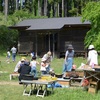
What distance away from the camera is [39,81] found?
34.9 ft

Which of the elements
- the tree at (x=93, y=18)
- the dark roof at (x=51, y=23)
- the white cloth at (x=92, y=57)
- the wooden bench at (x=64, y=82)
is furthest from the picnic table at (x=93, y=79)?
the dark roof at (x=51, y=23)

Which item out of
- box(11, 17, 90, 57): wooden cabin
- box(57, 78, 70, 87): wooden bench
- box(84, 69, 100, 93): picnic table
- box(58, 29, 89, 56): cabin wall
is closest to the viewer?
box(84, 69, 100, 93): picnic table

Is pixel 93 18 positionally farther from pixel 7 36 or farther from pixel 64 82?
pixel 7 36

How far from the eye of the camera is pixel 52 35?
111ft

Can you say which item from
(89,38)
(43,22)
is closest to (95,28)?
(89,38)

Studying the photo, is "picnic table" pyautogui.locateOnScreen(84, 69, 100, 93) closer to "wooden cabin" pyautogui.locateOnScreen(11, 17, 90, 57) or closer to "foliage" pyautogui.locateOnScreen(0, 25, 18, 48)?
"wooden cabin" pyautogui.locateOnScreen(11, 17, 90, 57)

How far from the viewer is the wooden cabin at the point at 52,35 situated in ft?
105

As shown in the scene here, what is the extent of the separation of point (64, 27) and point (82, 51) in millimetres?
3076

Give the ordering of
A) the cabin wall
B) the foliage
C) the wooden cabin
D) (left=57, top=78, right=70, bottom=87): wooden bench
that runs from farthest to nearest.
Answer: the foliage → the cabin wall → the wooden cabin → (left=57, top=78, right=70, bottom=87): wooden bench

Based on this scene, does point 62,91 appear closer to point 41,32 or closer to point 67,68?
point 67,68

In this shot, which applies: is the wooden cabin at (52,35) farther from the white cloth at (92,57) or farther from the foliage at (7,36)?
the white cloth at (92,57)

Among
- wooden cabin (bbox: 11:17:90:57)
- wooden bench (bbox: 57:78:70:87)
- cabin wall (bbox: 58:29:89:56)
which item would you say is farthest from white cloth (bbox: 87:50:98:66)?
cabin wall (bbox: 58:29:89:56)

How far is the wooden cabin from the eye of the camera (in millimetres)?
32156

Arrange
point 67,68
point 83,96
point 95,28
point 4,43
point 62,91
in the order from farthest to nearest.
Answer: point 4,43
point 95,28
point 67,68
point 62,91
point 83,96
